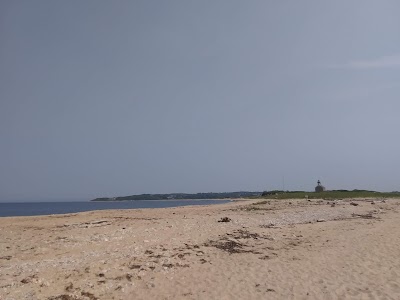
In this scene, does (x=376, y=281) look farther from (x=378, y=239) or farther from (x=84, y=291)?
(x=84, y=291)

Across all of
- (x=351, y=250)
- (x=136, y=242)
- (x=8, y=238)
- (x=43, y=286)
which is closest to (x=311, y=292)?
(x=351, y=250)

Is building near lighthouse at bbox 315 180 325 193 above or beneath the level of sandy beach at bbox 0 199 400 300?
above

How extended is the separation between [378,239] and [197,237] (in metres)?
8.64

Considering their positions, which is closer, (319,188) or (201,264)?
(201,264)

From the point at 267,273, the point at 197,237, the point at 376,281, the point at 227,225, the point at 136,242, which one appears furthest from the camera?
the point at 227,225

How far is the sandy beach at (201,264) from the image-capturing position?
10727 millimetres

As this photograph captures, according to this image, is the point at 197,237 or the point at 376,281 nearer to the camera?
the point at 376,281

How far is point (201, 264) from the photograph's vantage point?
13578 mm

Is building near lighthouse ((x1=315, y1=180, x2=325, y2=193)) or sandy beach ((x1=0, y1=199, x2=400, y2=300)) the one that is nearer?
sandy beach ((x1=0, y1=199, x2=400, y2=300))

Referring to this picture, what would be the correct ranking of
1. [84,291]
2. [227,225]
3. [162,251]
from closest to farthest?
[84,291]
[162,251]
[227,225]

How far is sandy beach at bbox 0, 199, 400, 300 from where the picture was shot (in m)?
10.7

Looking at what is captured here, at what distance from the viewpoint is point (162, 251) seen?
15.3 metres

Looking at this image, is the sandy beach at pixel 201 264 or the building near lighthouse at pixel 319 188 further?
the building near lighthouse at pixel 319 188

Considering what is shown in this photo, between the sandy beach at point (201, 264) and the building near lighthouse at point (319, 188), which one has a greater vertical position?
the building near lighthouse at point (319, 188)
